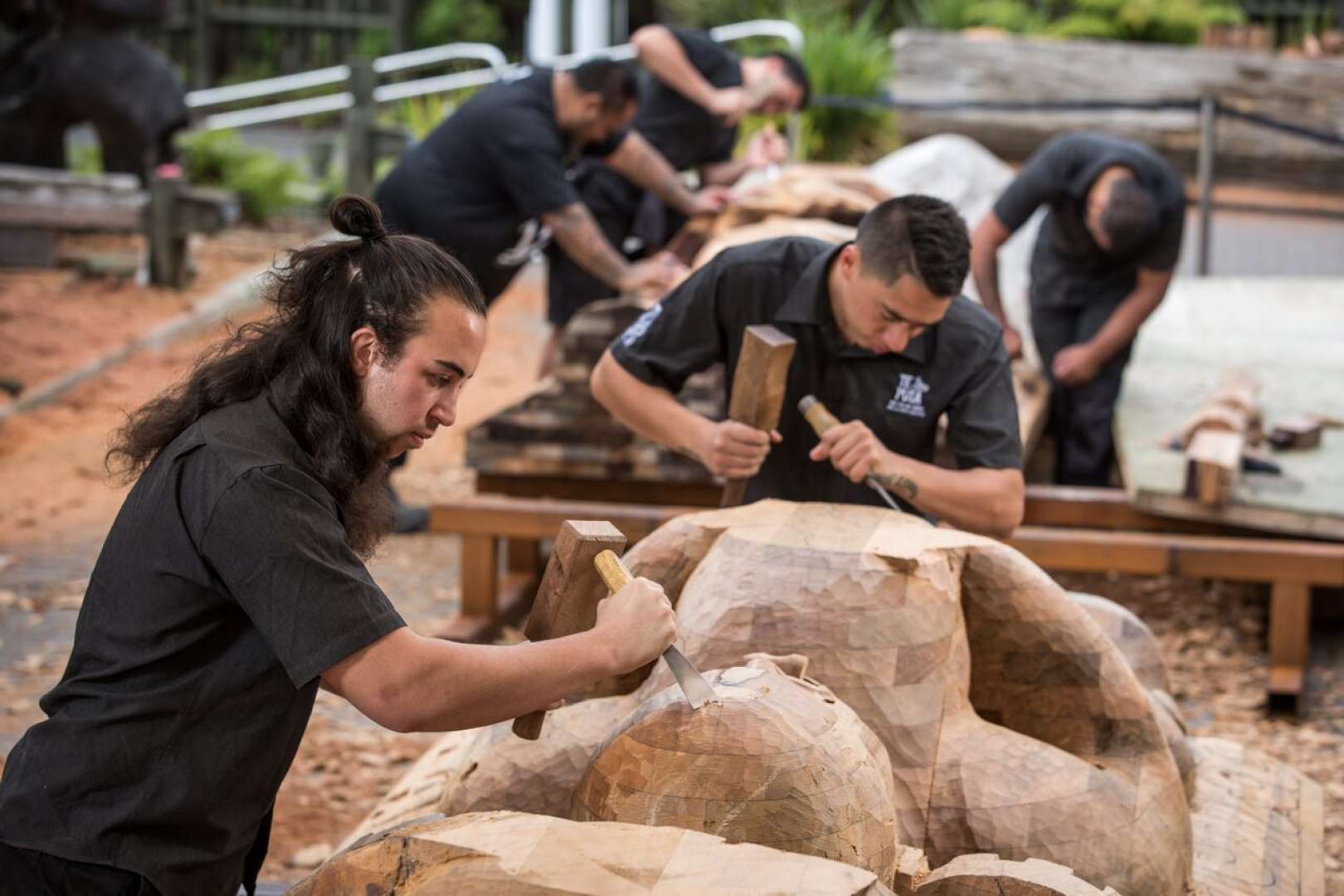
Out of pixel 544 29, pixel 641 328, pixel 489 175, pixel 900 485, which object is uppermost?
pixel 544 29

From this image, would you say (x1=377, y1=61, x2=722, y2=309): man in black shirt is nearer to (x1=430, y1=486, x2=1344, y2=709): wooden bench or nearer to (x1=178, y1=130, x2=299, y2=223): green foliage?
(x1=430, y1=486, x2=1344, y2=709): wooden bench

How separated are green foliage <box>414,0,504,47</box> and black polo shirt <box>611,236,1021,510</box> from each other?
14285 mm

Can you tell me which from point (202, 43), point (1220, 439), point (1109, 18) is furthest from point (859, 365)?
point (202, 43)

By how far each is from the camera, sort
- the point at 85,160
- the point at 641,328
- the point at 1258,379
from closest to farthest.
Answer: the point at 641,328, the point at 1258,379, the point at 85,160

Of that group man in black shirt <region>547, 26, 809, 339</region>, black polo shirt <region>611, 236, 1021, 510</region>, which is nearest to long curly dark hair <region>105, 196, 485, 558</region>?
black polo shirt <region>611, 236, 1021, 510</region>

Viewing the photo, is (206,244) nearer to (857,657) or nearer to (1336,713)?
(1336,713)

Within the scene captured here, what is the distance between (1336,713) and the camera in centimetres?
470

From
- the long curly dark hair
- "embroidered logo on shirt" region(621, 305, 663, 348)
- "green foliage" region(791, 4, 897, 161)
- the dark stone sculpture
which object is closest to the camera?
the long curly dark hair

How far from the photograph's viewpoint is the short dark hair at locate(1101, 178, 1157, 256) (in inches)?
220

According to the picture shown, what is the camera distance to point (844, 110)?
11.8 m

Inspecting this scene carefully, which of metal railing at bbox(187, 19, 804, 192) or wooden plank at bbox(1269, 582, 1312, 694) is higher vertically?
metal railing at bbox(187, 19, 804, 192)

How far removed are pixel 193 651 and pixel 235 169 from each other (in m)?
10.2

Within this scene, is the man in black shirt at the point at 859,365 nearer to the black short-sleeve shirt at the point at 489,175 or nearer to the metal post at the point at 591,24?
the black short-sleeve shirt at the point at 489,175

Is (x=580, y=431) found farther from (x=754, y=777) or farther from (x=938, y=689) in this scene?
(x=754, y=777)
